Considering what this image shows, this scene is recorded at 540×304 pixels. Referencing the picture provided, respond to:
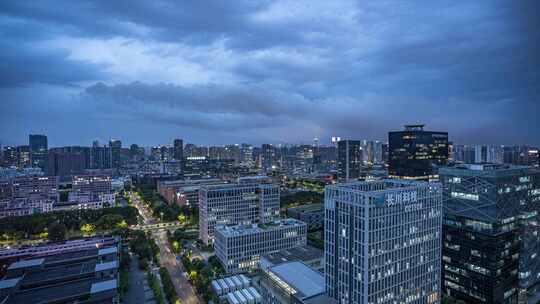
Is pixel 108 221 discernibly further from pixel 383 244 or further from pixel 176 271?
pixel 383 244

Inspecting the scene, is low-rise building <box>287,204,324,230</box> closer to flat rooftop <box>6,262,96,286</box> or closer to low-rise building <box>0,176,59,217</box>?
flat rooftop <box>6,262,96,286</box>

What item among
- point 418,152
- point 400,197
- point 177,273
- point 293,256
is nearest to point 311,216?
point 293,256

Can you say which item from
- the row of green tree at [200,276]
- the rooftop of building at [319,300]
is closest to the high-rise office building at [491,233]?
the rooftop of building at [319,300]

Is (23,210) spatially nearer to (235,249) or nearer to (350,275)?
(235,249)

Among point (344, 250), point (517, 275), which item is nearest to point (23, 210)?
point (344, 250)

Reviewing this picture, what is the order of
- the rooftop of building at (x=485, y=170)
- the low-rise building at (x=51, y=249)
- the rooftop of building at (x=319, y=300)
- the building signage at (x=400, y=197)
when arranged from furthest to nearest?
1. the low-rise building at (x=51, y=249)
2. the rooftop of building at (x=485, y=170)
3. the rooftop of building at (x=319, y=300)
4. the building signage at (x=400, y=197)

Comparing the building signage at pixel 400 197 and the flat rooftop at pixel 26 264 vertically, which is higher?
the building signage at pixel 400 197

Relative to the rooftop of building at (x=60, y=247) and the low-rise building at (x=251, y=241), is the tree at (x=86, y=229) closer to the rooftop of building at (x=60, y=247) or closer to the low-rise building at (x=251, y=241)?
the rooftop of building at (x=60, y=247)

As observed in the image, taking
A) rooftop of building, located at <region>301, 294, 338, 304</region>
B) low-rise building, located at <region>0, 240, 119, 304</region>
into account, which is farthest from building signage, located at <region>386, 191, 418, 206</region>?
low-rise building, located at <region>0, 240, 119, 304</region>
